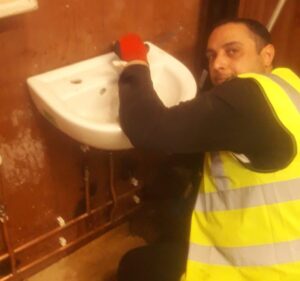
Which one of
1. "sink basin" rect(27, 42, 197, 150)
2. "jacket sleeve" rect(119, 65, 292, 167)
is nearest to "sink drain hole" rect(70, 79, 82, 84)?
"sink basin" rect(27, 42, 197, 150)

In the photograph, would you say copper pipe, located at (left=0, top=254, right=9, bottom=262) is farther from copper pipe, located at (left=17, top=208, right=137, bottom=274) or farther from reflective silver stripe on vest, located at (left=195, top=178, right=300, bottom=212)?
reflective silver stripe on vest, located at (left=195, top=178, right=300, bottom=212)

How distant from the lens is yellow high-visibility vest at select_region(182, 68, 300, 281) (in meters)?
1.02

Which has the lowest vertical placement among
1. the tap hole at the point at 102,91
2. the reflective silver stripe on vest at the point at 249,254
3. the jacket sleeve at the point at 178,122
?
the reflective silver stripe on vest at the point at 249,254

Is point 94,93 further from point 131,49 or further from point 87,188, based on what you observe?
point 87,188

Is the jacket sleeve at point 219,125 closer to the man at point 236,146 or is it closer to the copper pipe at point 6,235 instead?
the man at point 236,146

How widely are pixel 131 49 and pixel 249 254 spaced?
1.99 ft

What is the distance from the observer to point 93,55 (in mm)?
1416

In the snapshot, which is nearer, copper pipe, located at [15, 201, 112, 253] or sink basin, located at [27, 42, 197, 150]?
sink basin, located at [27, 42, 197, 150]

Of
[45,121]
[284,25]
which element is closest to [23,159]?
[45,121]

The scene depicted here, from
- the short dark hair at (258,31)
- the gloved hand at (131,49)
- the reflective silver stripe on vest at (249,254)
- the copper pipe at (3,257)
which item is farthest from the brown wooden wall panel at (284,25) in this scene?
the copper pipe at (3,257)

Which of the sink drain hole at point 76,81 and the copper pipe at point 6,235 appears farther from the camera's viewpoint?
the copper pipe at point 6,235

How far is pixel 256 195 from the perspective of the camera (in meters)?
1.08

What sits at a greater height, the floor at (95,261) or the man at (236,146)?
the man at (236,146)

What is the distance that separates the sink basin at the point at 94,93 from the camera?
117 centimetres
